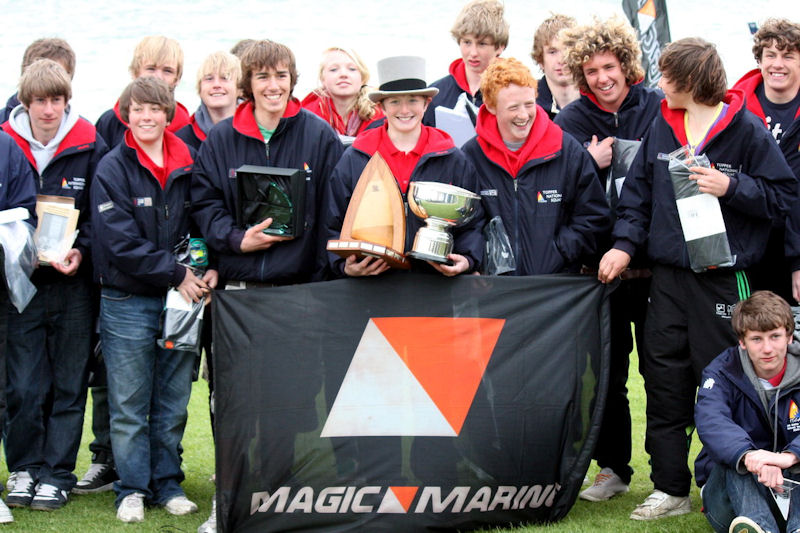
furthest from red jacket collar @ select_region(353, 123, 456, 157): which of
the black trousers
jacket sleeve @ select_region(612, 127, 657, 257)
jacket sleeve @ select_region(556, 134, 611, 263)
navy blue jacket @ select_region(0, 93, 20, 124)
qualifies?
navy blue jacket @ select_region(0, 93, 20, 124)

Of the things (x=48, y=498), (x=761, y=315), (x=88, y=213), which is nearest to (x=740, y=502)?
(x=761, y=315)

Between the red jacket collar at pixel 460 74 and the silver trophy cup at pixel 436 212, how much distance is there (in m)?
1.90

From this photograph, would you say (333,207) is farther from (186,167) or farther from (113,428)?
(113,428)

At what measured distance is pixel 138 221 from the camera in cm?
499

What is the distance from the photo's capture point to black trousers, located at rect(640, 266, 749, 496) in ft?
15.2

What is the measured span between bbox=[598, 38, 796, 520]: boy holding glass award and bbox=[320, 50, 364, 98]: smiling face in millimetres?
1829

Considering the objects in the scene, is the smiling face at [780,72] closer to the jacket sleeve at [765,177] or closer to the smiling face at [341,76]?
the jacket sleeve at [765,177]

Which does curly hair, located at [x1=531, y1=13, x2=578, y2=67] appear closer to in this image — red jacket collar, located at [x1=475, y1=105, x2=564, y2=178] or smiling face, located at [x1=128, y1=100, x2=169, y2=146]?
red jacket collar, located at [x1=475, y1=105, x2=564, y2=178]

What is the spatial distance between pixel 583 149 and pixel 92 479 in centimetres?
307

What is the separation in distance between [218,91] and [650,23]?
674cm

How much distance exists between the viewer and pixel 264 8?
2000cm

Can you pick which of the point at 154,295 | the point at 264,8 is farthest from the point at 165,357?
the point at 264,8

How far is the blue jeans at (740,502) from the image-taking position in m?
4.10

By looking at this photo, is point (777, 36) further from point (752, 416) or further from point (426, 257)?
point (426, 257)
